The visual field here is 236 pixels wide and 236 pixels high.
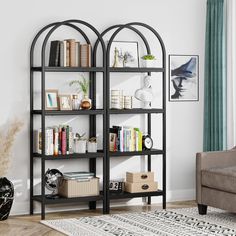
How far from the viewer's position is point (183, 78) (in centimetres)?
720

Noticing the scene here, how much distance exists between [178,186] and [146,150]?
0.79 m

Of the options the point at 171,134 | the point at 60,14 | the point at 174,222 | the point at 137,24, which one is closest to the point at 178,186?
the point at 171,134

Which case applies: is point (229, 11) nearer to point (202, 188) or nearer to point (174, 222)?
point (202, 188)

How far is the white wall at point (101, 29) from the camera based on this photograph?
6320 mm

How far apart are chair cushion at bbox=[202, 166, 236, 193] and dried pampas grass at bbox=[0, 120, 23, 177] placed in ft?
6.10

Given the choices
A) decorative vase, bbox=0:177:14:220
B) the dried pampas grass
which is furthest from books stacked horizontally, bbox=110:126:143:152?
decorative vase, bbox=0:177:14:220

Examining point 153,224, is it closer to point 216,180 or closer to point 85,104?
point 216,180

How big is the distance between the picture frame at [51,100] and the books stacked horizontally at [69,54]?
268 mm

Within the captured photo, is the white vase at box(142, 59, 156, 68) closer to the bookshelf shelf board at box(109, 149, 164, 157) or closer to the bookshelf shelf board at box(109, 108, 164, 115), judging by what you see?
the bookshelf shelf board at box(109, 108, 164, 115)

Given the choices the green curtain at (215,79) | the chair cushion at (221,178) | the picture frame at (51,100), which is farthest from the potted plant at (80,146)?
the green curtain at (215,79)

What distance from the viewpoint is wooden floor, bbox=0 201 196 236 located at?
5.58 m

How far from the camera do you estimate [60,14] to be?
6512mm

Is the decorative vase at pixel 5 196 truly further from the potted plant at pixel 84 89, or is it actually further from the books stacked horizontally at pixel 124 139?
the books stacked horizontally at pixel 124 139

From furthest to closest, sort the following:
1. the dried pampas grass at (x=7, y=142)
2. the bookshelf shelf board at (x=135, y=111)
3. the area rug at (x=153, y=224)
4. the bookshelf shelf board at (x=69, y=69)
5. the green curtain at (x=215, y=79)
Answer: the green curtain at (x=215, y=79)
the bookshelf shelf board at (x=135, y=111)
the dried pampas grass at (x=7, y=142)
the bookshelf shelf board at (x=69, y=69)
the area rug at (x=153, y=224)
